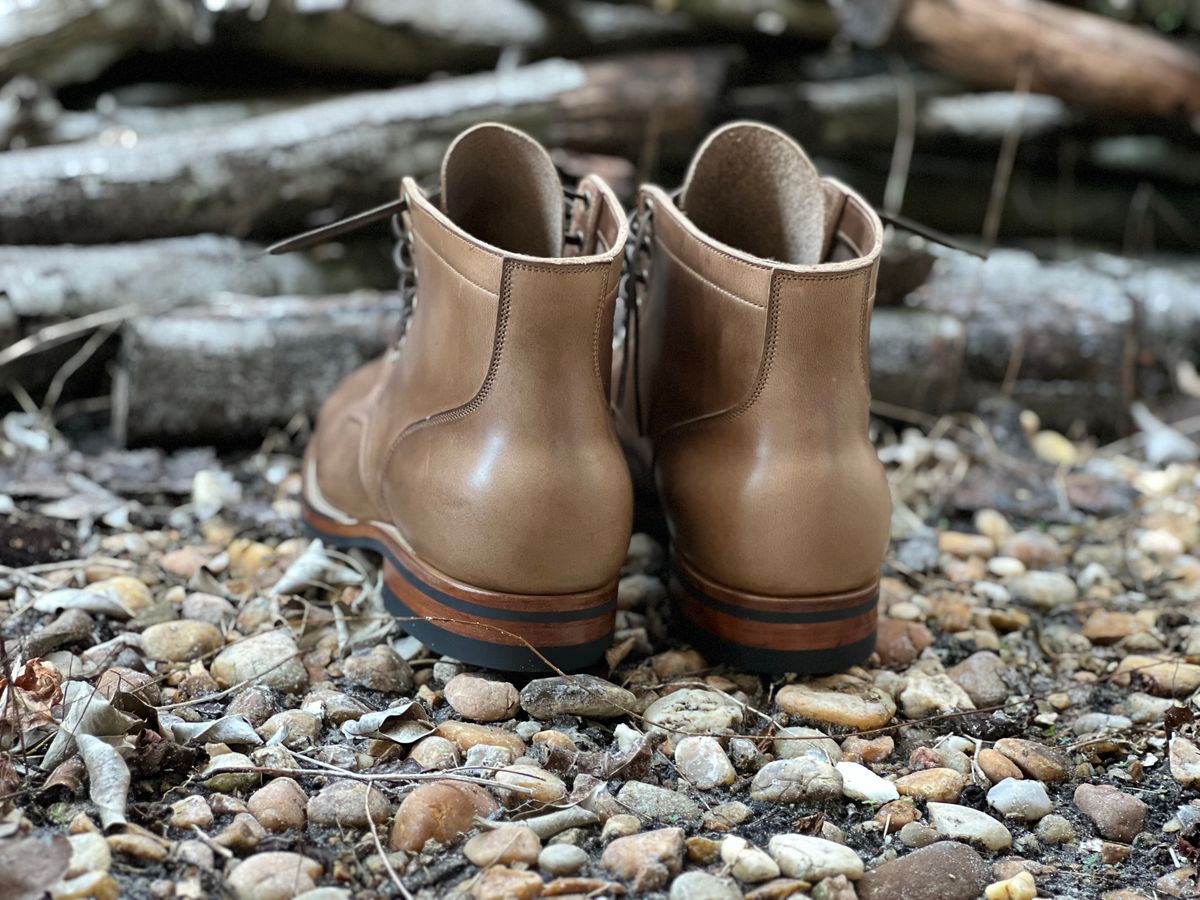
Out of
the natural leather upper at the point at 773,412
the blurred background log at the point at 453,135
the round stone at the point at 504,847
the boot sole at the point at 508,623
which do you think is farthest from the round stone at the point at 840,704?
the blurred background log at the point at 453,135

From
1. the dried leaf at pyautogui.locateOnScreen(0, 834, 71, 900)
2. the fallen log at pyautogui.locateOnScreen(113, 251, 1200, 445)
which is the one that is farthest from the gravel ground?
the fallen log at pyautogui.locateOnScreen(113, 251, 1200, 445)

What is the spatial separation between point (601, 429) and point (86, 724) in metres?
0.75

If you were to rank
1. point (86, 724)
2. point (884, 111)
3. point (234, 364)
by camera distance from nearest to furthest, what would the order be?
point (86, 724)
point (234, 364)
point (884, 111)

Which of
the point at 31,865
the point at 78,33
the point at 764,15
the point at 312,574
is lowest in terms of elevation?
the point at 312,574

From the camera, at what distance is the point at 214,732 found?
1.52 metres

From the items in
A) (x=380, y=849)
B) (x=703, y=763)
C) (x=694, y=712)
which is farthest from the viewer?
(x=694, y=712)

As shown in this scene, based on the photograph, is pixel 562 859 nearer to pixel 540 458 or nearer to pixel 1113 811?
pixel 540 458

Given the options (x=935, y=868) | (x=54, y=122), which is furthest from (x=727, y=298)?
(x=54, y=122)

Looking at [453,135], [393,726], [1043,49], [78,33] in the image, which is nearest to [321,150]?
[453,135]

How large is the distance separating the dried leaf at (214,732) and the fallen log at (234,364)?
1123 millimetres

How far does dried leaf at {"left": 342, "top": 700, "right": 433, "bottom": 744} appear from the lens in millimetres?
1553

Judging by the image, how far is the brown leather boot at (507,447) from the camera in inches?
63.5

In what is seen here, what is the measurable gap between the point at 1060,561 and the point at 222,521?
1.62 meters

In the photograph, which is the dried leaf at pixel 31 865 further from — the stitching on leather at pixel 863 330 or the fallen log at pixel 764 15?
the fallen log at pixel 764 15
